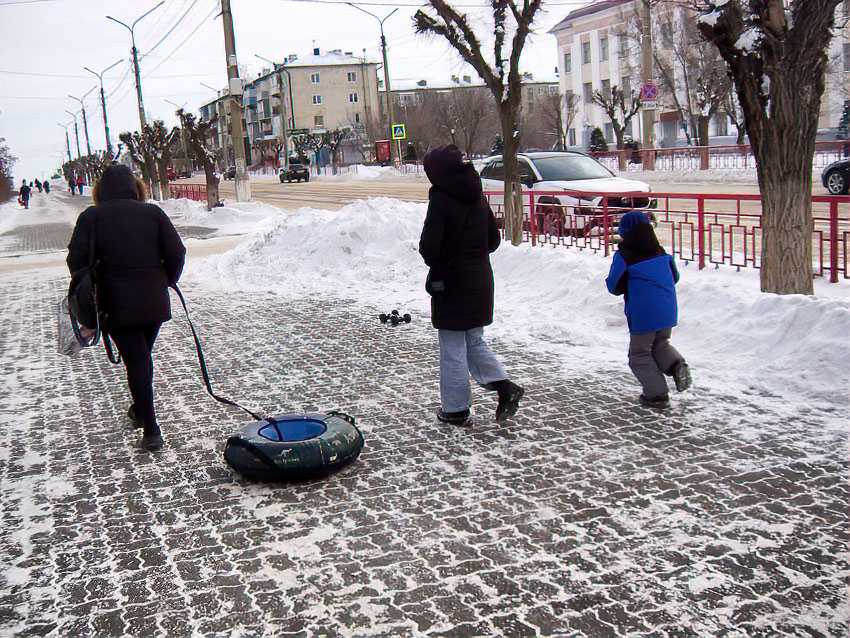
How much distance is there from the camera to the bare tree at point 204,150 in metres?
28.8

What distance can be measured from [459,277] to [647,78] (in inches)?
983

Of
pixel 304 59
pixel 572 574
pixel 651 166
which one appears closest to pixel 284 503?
pixel 572 574

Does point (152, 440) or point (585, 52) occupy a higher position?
point (585, 52)

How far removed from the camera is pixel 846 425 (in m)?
4.79

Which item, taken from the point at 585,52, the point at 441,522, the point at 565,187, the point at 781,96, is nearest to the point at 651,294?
the point at 441,522

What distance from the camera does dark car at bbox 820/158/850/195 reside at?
59.6 feet

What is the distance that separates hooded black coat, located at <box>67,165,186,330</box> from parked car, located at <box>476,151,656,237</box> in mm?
6816

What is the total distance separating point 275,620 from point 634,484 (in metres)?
1.97

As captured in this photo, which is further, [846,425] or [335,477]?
[846,425]

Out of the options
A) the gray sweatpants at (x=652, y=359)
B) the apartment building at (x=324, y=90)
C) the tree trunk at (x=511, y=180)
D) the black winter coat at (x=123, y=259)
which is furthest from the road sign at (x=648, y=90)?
the apartment building at (x=324, y=90)

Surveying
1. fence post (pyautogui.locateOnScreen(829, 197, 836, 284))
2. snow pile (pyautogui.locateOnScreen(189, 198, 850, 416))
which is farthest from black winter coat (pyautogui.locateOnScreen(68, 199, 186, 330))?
fence post (pyautogui.locateOnScreen(829, 197, 836, 284))

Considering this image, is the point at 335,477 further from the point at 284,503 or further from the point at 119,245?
the point at 119,245

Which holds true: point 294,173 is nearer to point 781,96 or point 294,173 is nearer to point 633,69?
point 633,69

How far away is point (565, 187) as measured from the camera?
1405cm
